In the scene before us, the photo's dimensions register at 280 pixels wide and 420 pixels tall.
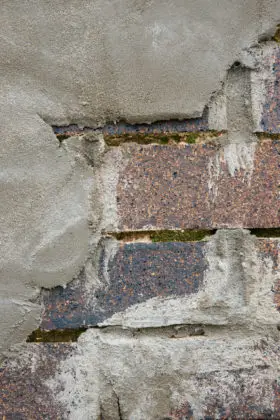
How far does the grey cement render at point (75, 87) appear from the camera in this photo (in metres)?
0.77

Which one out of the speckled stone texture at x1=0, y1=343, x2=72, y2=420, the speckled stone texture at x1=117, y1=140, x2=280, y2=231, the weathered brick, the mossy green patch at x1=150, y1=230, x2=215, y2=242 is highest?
the speckled stone texture at x1=117, y1=140, x2=280, y2=231

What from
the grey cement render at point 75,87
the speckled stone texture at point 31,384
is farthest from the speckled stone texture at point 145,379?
the grey cement render at point 75,87

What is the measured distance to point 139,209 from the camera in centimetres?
84

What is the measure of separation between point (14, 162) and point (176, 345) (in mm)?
407

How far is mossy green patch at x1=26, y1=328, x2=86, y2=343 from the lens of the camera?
0.86 metres

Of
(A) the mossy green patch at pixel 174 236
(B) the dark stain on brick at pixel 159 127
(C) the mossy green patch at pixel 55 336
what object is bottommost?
(C) the mossy green patch at pixel 55 336

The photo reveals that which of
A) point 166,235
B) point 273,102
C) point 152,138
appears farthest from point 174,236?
point 273,102

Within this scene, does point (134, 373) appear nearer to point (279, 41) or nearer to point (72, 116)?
point (72, 116)

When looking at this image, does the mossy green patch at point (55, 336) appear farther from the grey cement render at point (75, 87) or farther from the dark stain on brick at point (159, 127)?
the dark stain on brick at point (159, 127)

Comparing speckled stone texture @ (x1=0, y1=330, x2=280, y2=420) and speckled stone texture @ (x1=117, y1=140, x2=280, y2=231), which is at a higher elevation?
speckled stone texture @ (x1=117, y1=140, x2=280, y2=231)

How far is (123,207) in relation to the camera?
842 millimetres

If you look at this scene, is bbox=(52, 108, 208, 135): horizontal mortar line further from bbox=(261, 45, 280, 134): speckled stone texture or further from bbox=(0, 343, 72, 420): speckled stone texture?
bbox=(0, 343, 72, 420): speckled stone texture

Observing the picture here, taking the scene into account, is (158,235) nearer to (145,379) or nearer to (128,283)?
(128,283)

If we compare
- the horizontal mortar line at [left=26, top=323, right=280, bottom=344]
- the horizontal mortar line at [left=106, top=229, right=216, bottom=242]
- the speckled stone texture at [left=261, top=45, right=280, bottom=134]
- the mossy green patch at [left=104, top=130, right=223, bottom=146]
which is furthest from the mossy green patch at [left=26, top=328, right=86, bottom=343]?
the speckled stone texture at [left=261, top=45, right=280, bottom=134]
